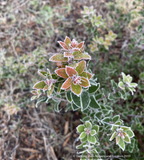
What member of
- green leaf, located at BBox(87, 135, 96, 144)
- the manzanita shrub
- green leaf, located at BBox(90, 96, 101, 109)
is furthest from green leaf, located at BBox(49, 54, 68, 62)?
green leaf, located at BBox(87, 135, 96, 144)

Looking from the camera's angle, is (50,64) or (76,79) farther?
(50,64)

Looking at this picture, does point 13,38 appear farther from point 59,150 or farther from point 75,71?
point 75,71

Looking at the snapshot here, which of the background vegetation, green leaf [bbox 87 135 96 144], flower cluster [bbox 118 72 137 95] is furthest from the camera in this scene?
the background vegetation

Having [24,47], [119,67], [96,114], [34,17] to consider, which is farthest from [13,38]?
[96,114]

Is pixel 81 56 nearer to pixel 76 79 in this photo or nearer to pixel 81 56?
pixel 81 56

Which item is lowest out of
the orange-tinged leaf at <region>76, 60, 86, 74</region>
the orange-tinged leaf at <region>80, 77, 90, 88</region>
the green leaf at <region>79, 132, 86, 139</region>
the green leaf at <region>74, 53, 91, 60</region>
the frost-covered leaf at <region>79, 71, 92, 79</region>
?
the green leaf at <region>79, 132, 86, 139</region>

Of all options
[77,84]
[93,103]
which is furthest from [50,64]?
[77,84]

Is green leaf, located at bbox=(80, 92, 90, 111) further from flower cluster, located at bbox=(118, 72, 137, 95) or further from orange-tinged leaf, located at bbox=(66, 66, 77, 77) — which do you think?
flower cluster, located at bbox=(118, 72, 137, 95)

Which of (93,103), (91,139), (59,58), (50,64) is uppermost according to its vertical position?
(50,64)
